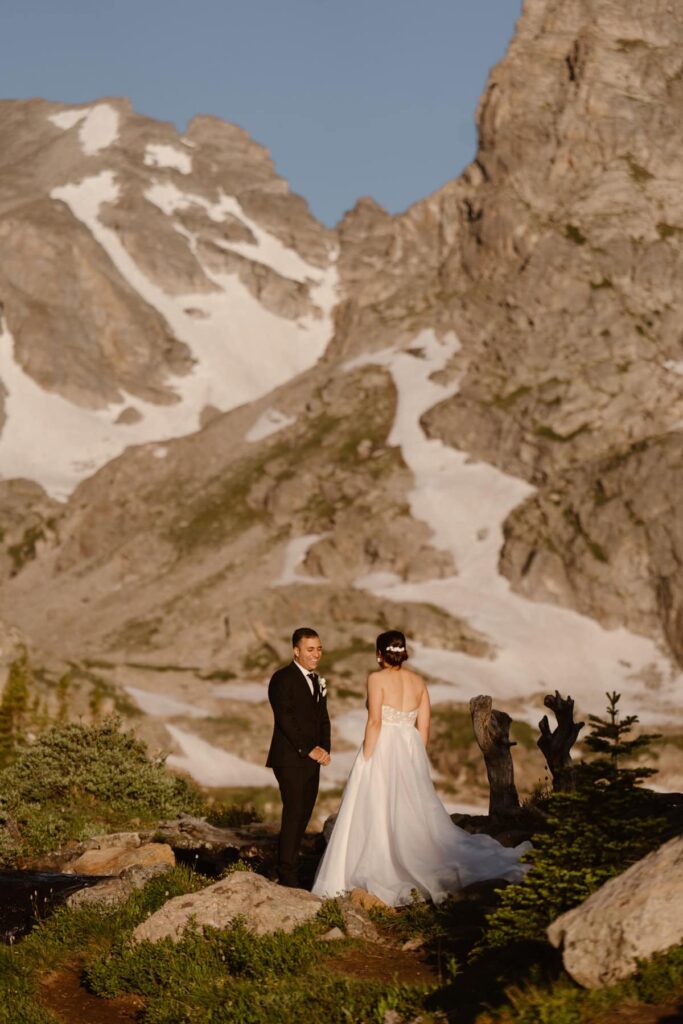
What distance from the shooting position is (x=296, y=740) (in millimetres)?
15930

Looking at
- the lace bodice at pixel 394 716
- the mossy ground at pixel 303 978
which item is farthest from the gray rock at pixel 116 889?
the lace bodice at pixel 394 716

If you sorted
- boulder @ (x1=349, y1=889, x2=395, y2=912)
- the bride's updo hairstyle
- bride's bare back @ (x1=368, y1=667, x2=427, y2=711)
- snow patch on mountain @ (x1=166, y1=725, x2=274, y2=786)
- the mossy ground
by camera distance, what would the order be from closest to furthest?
the mossy ground < boulder @ (x1=349, y1=889, x2=395, y2=912) < the bride's updo hairstyle < bride's bare back @ (x1=368, y1=667, x2=427, y2=711) < snow patch on mountain @ (x1=166, y1=725, x2=274, y2=786)

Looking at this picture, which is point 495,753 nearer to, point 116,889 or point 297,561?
point 116,889

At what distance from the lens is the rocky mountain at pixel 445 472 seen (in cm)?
10788

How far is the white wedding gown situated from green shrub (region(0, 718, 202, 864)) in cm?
1107

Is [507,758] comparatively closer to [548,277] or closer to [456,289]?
[548,277]

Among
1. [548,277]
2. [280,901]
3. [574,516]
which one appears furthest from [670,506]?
[280,901]

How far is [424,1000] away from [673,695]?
318ft

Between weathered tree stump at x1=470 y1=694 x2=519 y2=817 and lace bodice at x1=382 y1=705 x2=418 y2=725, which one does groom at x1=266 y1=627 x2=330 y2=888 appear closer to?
lace bodice at x1=382 y1=705 x2=418 y2=725

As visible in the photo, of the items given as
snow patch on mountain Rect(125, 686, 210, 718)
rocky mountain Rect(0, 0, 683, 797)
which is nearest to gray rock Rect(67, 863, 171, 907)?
rocky mountain Rect(0, 0, 683, 797)

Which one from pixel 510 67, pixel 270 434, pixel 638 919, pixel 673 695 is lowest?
pixel 638 919

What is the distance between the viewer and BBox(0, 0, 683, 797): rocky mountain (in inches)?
4247

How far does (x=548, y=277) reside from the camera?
15025 cm

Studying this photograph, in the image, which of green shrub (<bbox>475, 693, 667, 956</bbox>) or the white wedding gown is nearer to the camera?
green shrub (<bbox>475, 693, 667, 956</bbox>)
